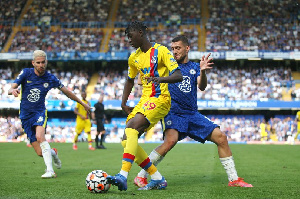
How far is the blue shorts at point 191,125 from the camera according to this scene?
707cm

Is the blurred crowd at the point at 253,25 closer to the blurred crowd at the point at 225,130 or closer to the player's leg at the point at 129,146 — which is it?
the blurred crowd at the point at 225,130

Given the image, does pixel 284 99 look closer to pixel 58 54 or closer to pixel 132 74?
pixel 58 54

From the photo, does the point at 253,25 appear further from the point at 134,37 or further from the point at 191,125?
the point at 134,37

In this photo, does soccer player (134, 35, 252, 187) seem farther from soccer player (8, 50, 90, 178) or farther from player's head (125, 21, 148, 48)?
soccer player (8, 50, 90, 178)

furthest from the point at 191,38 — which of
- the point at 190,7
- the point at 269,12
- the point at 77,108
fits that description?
the point at 77,108

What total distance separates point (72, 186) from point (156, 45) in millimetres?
2404

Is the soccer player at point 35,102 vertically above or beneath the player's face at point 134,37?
beneath

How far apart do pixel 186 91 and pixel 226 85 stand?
31880 millimetres

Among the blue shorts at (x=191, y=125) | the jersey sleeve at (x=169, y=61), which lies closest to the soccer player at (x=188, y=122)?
the blue shorts at (x=191, y=125)

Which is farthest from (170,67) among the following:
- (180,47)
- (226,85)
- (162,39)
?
(162,39)

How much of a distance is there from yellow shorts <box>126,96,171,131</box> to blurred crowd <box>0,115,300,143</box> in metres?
28.8

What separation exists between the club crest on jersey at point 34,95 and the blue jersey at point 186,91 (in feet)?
9.48

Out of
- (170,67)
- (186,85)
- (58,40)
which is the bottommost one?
(186,85)

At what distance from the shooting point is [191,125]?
23.6 feet
